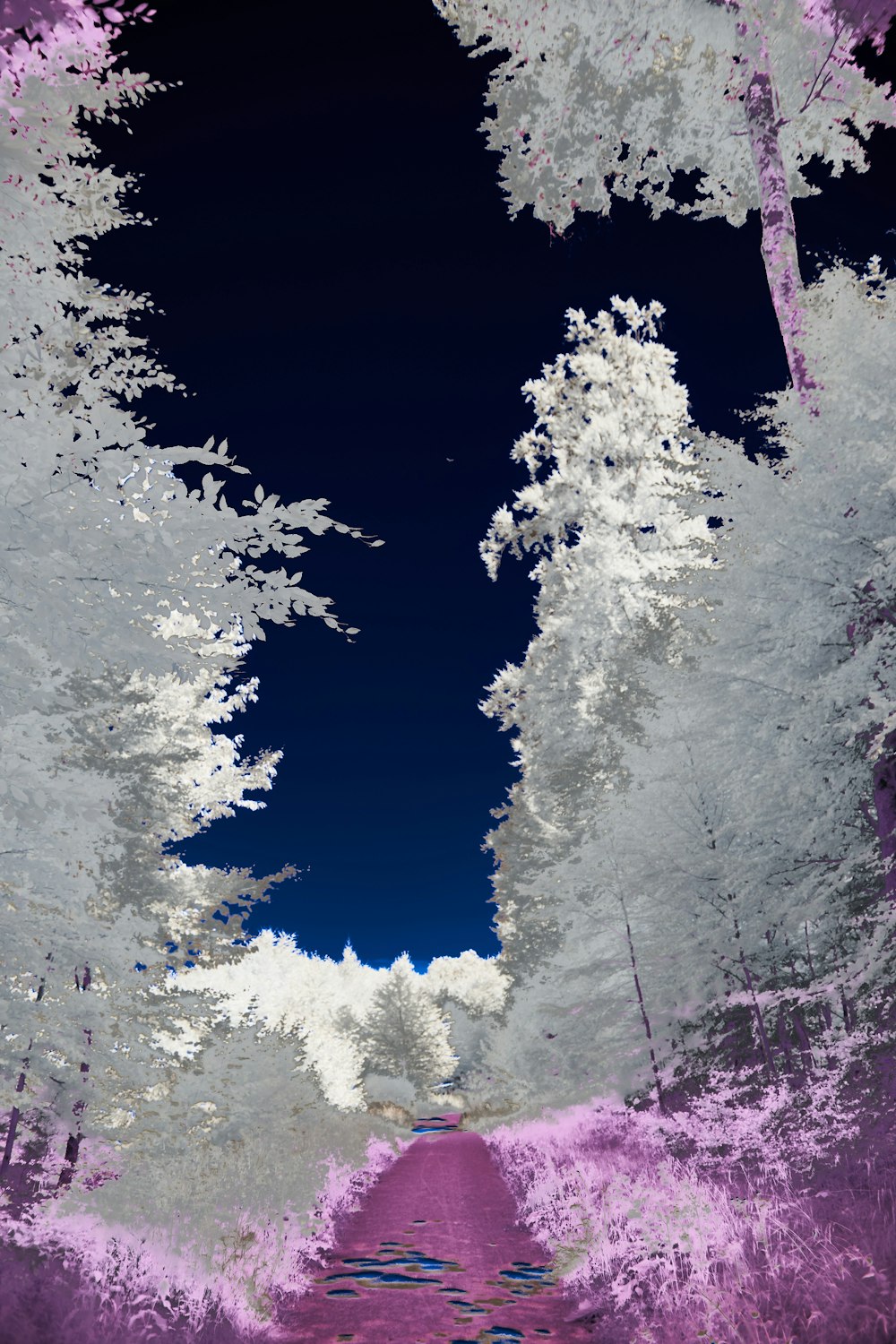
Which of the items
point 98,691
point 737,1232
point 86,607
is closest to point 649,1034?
point 737,1232

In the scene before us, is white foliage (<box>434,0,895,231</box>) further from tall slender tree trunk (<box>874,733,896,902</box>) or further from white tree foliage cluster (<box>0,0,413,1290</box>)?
tall slender tree trunk (<box>874,733,896,902</box>)

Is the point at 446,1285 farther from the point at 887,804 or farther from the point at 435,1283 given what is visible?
the point at 887,804

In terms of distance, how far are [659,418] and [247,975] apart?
38382 mm

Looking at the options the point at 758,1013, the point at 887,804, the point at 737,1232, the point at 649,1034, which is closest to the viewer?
the point at 737,1232

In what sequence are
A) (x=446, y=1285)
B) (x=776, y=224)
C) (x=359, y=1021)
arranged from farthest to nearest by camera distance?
(x=359, y=1021) < (x=776, y=224) < (x=446, y=1285)

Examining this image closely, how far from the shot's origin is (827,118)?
930 cm

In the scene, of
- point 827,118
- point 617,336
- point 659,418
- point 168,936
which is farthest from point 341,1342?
point 617,336

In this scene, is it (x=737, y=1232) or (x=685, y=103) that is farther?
(x=685, y=103)

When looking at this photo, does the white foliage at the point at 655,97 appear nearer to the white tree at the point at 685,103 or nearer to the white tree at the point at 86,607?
the white tree at the point at 685,103

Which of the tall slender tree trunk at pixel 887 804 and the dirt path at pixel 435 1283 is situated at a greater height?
the tall slender tree trunk at pixel 887 804

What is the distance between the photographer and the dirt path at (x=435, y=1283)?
247 inches

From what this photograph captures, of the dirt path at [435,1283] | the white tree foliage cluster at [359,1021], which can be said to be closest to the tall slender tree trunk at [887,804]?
the dirt path at [435,1283]

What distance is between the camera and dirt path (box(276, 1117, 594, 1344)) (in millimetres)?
6262

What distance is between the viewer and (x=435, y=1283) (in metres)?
7.80
